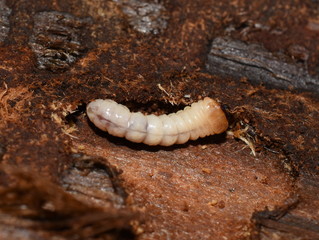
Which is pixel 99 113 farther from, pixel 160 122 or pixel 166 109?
pixel 166 109

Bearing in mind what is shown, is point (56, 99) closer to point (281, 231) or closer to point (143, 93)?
point (143, 93)

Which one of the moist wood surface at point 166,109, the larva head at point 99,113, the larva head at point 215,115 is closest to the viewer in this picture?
the moist wood surface at point 166,109

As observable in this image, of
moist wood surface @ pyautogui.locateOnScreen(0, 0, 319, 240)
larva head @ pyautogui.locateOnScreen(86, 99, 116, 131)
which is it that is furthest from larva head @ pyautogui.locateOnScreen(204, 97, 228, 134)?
larva head @ pyautogui.locateOnScreen(86, 99, 116, 131)

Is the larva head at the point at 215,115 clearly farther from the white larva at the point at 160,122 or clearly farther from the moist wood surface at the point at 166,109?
the moist wood surface at the point at 166,109

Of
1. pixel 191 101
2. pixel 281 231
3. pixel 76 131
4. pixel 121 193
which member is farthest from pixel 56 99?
pixel 281 231

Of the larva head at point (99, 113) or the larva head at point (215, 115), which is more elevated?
the larva head at point (215, 115)

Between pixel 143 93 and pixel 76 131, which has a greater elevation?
pixel 143 93

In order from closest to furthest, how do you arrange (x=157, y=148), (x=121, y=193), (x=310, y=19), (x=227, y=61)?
1. (x=121, y=193)
2. (x=157, y=148)
3. (x=227, y=61)
4. (x=310, y=19)

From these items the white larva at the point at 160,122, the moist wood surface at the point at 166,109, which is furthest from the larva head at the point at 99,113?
the moist wood surface at the point at 166,109
